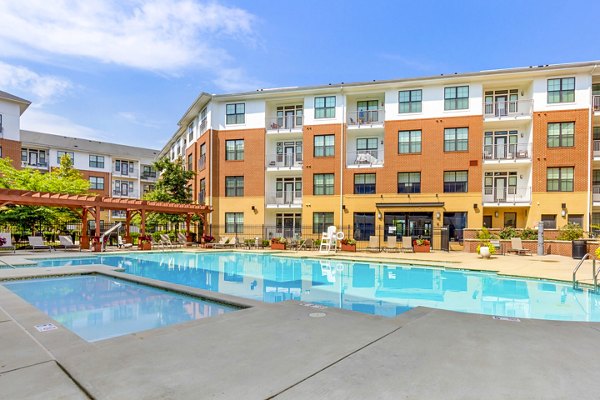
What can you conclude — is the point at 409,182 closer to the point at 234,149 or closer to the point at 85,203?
the point at 234,149

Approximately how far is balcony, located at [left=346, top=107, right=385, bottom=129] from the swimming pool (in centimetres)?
1201

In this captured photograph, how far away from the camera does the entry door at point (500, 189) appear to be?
77.2 ft

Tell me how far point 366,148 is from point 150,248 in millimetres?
16242

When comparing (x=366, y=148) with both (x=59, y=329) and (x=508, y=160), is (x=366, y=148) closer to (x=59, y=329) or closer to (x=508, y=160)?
(x=508, y=160)

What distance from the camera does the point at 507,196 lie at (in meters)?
23.5

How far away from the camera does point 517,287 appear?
34.2 feet

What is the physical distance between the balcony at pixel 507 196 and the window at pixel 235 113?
1812cm

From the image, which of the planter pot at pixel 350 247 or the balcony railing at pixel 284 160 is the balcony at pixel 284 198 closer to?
the balcony railing at pixel 284 160

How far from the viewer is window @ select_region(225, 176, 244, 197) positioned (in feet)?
89.0

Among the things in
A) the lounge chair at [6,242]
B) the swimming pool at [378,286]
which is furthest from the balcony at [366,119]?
the lounge chair at [6,242]

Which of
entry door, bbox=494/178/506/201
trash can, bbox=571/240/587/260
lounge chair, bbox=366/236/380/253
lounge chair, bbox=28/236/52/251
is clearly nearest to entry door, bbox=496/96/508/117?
entry door, bbox=494/178/506/201

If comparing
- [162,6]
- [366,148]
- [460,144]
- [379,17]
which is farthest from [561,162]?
[162,6]

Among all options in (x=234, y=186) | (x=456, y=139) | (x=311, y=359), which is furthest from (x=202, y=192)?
(x=311, y=359)

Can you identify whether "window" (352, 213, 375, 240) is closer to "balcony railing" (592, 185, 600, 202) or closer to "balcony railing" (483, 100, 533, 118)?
"balcony railing" (483, 100, 533, 118)
